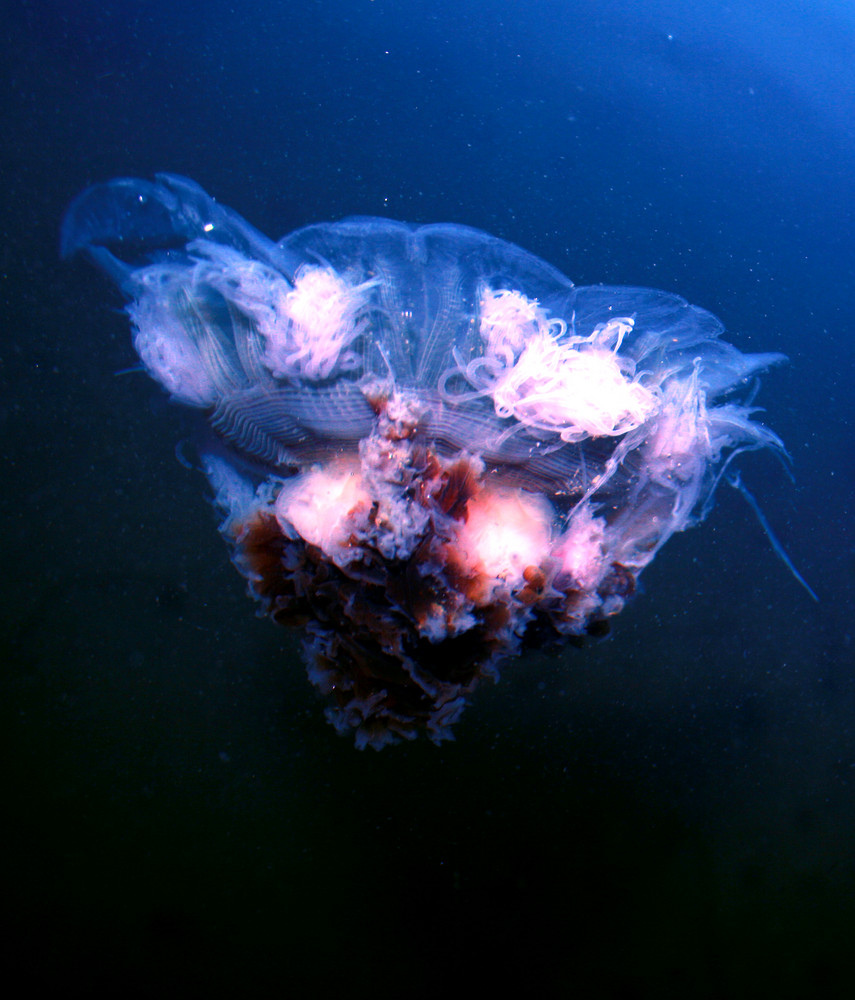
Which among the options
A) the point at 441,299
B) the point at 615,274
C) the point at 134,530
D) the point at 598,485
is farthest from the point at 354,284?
the point at 134,530

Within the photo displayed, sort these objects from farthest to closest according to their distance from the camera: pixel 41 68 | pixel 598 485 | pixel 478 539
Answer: pixel 41 68 < pixel 598 485 < pixel 478 539

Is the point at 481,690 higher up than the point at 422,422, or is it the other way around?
the point at 422,422

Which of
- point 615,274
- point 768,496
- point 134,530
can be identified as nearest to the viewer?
point 615,274

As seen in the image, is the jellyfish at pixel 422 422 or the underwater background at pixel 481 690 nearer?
the jellyfish at pixel 422 422

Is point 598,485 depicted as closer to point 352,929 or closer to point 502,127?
point 502,127

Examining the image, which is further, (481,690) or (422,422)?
(481,690)

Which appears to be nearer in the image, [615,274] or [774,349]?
[615,274]
